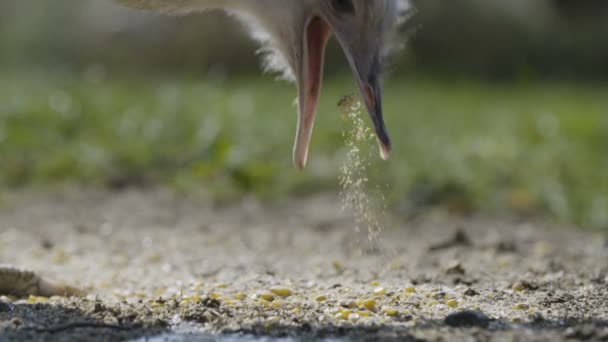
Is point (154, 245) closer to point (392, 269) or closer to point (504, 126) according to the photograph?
point (392, 269)

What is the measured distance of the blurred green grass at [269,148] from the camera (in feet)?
21.6

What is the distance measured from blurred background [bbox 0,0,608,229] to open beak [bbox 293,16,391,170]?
58cm

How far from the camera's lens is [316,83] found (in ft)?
13.4

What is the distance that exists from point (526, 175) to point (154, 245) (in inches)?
121

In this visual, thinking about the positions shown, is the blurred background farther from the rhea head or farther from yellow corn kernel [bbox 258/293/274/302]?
yellow corn kernel [bbox 258/293/274/302]

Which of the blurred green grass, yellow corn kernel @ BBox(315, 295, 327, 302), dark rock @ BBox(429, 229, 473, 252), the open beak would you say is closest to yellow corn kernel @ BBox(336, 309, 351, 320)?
yellow corn kernel @ BBox(315, 295, 327, 302)

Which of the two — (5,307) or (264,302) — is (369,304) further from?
(5,307)

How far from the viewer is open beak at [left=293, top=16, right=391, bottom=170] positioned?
3957 millimetres

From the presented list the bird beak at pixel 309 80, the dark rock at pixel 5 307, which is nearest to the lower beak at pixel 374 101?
the bird beak at pixel 309 80

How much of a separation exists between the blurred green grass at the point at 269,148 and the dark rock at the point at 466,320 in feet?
10.3

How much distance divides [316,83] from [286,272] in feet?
3.08

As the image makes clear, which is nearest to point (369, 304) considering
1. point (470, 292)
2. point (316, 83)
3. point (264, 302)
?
point (264, 302)

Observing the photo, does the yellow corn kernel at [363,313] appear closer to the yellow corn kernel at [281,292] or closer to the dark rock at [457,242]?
the yellow corn kernel at [281,292]

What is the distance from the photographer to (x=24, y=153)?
6992mm
